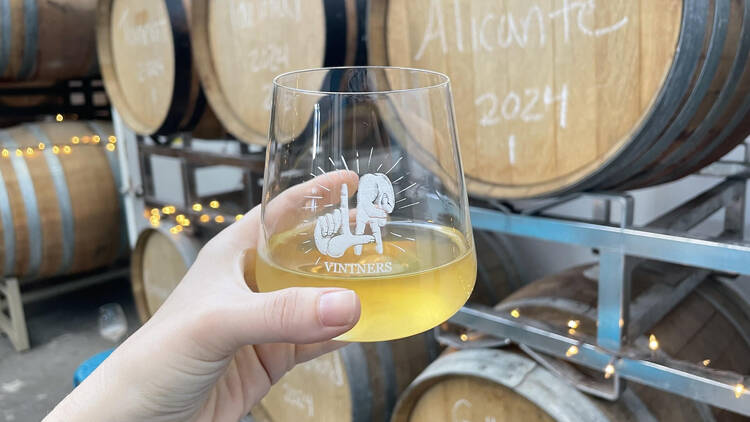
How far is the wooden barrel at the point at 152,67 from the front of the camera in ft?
6.57

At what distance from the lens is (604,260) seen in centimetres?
119

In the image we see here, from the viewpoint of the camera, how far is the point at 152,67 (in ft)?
7.19

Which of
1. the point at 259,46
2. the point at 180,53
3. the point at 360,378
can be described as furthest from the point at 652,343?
the point at 180,53

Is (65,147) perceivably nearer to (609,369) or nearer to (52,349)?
(52,349)

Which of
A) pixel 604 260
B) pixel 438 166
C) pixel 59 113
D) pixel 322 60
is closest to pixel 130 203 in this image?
pixel 59 113

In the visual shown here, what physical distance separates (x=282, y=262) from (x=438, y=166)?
0.19 meters

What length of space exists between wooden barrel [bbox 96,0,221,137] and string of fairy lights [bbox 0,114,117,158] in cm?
75

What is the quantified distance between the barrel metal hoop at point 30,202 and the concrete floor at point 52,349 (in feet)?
1.53

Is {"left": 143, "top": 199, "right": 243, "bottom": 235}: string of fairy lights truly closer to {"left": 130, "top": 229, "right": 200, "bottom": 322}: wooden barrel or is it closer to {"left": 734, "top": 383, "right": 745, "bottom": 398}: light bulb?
{"left": 130, "top": 229, "right": 200, "bottom": 322}: wooden barrel

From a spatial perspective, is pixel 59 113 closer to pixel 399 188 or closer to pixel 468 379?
pixel 468 379

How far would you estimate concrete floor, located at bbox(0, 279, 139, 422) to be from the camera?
2.66 meters

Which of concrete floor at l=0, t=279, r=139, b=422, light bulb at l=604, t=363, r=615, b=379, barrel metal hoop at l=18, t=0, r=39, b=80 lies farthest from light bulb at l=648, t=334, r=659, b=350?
barrel metal hoop at l=18, t=0, r=39, b=80

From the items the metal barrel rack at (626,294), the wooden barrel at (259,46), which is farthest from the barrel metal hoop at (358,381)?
the wooden barrel at (259,46)

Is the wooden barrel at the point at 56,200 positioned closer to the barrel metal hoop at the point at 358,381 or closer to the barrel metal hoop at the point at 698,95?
the barrel metal hoop at the point at 358,381
